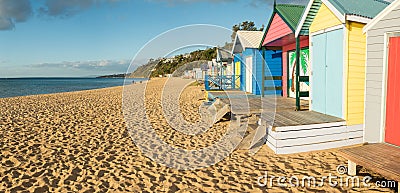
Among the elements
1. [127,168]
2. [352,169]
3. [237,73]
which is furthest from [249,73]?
[127,168]

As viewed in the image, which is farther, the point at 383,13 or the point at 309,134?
the point at 309,134

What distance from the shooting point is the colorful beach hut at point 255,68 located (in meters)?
10.6

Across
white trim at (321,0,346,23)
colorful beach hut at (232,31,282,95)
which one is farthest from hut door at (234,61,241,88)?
white trim at (321,0,346,23)

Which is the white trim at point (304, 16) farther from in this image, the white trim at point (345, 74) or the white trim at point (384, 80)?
the white trim at point (384, 80)

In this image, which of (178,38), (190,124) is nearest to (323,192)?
(178,38)

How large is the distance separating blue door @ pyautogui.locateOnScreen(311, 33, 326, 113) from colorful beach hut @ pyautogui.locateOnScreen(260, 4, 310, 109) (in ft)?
1.13

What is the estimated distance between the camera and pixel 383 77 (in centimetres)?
457

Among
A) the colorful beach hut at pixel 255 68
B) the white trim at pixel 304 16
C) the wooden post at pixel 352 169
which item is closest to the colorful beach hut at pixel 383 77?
the wooden post at pixel 352 169

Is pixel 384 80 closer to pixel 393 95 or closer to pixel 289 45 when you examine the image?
pixel 393 95

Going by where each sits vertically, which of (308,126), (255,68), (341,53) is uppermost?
(341,53)

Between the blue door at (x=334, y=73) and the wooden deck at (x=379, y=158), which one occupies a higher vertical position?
the blue door at (x=334, y=73)

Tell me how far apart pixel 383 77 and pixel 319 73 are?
1832 mm

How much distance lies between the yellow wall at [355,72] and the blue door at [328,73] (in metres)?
0.18

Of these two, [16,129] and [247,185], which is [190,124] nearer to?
[247,185]
